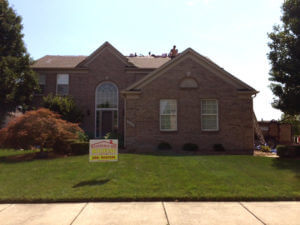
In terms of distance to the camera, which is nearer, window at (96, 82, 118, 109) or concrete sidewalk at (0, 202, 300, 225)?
concrete sidewalk at (0, 202, 300, 225)

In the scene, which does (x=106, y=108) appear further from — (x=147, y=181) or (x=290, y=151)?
(x=147, y=181)

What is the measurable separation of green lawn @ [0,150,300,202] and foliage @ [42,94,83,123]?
8.07 metres

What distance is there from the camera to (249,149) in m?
15.8

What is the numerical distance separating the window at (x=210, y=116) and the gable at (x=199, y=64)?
1.78 m

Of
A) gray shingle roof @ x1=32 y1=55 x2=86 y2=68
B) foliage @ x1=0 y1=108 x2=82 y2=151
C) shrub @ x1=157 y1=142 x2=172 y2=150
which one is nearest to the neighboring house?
shrub @ x1=157 y1=142 x2=172 y2=150

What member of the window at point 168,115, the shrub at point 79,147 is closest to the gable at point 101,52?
the window at point 168,115

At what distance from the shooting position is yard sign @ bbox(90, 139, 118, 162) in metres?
8.71

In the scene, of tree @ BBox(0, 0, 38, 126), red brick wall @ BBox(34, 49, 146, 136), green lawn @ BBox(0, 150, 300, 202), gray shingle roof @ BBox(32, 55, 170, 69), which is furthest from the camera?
gray shingle roof @ BBox(32, 55, 170, 69)

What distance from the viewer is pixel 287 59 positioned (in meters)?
14.0

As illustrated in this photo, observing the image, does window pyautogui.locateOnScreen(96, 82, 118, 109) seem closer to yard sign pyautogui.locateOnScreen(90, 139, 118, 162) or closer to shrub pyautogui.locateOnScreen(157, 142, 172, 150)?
shrub pyautogui.locateOnScreen(157, 142, 172, 150)

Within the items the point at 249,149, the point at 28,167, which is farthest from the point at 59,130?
the point at 249,149

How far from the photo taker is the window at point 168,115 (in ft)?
52.9

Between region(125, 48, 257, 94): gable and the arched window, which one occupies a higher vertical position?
region(125, 48, 257, 94): gable

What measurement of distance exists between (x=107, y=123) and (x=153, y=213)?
1663 cm
